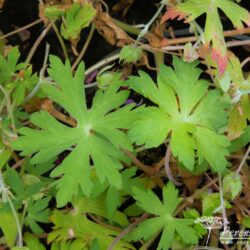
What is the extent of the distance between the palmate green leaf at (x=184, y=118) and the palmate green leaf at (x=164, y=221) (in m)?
0.13

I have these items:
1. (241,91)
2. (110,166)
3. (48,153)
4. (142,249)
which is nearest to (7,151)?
(48,153)

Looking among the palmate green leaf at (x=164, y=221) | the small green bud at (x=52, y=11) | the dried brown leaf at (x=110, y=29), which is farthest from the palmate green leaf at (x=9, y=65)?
the palmate green leaf at (x=164, y=221)

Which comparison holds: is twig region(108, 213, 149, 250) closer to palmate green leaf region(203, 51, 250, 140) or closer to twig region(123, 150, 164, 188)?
twig region(123, 150, 164, 188)

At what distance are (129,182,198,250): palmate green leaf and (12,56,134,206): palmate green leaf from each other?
0.14m

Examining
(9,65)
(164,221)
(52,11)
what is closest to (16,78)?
(9,65)

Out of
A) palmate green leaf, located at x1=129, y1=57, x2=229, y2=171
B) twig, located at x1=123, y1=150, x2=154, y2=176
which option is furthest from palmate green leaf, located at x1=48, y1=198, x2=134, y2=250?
palmate green leaf, located at x1=129, y1=57, x2=229, y2=171

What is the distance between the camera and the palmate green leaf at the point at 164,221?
118 centimetres

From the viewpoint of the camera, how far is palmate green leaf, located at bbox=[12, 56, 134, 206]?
1095 millimetres

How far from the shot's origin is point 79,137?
45.1 inches

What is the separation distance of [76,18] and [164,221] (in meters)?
0.54

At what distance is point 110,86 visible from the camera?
46.1 inches

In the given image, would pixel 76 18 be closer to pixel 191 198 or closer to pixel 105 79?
pixel 105 79

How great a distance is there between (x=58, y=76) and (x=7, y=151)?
23 centimetres

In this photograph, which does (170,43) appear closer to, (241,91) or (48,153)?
(241,91)
